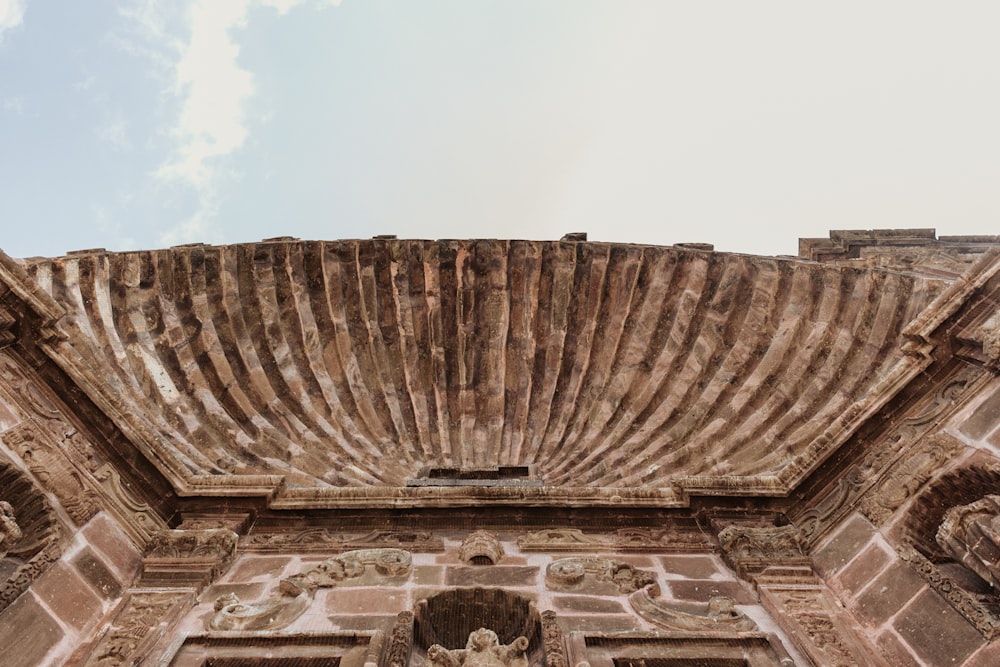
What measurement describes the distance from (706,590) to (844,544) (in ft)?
3.47

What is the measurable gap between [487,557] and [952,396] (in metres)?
3.52

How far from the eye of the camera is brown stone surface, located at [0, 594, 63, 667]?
13.5 feet

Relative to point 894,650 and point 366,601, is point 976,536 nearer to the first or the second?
point 894,650

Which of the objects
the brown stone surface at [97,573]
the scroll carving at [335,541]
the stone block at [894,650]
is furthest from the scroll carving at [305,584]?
the stone block at [894,650]

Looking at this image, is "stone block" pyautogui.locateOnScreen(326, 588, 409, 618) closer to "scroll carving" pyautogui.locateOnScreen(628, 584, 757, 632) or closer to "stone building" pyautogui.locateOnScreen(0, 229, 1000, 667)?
"stone building" pyautogui.locateOnScreen(0, 229, 1000, 667)

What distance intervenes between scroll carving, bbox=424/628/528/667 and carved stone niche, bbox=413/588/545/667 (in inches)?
5.0

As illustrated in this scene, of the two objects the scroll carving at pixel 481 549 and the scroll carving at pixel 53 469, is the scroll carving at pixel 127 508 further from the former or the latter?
the scroll carving at pixel 481 549

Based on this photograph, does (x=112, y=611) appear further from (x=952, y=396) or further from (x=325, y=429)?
(x=952, y=396)

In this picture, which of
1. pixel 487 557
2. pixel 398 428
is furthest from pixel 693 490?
pixel 398 428

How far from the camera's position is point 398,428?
28.0 ft

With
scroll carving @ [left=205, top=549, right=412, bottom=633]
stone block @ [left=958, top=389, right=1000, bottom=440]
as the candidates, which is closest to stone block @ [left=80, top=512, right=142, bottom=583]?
scroll carving @ [left=205, top=549, right=412, bottom=633]

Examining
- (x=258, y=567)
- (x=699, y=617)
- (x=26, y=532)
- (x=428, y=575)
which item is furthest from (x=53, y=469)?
(x=699, y=617)

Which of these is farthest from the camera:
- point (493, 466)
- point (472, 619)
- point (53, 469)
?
point (493, 466)

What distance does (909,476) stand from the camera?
507cm
